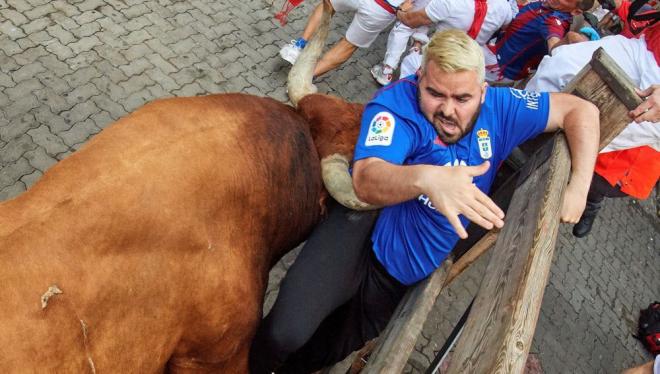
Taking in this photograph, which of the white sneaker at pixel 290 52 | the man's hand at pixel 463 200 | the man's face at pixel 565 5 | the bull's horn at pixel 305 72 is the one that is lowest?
the white sneaker at pixel 290 52

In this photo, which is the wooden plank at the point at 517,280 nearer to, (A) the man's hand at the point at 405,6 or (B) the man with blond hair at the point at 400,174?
(B) the man with blond hair at the point at 400,174

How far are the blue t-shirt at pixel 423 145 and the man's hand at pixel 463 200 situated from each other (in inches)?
19.9

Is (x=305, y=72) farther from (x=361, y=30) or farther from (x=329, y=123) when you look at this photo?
(x=361, y=30)

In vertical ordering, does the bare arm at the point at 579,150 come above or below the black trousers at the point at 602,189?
above

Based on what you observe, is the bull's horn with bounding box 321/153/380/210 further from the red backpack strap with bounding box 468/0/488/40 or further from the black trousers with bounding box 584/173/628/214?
the red backpack strap with bounding box 468/0/488/40

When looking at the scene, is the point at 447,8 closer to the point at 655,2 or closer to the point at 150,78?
the point at 655,2

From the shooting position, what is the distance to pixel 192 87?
474 centimetres

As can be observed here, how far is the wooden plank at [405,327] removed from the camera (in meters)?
2.28

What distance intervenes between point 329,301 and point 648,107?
1.74 m

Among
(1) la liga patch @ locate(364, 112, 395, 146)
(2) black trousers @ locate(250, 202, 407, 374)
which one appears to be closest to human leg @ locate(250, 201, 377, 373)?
(2) black trousers @ locate(250, 202, 407, 374)

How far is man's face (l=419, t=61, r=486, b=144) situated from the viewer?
91.2 inches

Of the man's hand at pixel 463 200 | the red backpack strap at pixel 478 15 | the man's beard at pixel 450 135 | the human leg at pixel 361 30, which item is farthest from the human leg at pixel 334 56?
the man's hand at pixel 463 200

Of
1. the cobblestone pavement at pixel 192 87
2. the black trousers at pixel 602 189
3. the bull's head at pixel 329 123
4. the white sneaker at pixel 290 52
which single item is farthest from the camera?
the white sneaker at pixel 290 52

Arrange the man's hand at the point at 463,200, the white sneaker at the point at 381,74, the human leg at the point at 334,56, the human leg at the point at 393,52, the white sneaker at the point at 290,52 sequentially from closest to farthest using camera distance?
the man's hand at the point at 463,200 → the human leg at the point at 334,56 → the white sneaker at the point at 290,52 → the human leg at the point at 393,52 → the white sneaker at the point at 381,74
